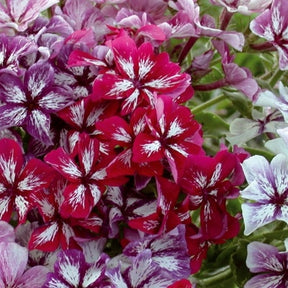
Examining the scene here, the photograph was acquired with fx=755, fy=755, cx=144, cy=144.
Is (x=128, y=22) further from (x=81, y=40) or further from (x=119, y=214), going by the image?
(x=119, y=214)

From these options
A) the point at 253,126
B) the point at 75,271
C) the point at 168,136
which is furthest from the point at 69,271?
the point at 253,126

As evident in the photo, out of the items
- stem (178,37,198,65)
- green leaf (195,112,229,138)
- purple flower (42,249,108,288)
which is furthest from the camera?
green leaf (195,112,229,138)

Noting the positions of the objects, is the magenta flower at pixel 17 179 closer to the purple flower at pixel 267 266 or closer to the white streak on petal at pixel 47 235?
the white streak on petal at pixel 47 235

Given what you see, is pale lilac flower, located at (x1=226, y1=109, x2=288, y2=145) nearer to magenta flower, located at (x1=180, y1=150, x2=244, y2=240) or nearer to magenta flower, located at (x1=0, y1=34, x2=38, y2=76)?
magenta flower, located at (x1=180, y1=150, x2=244, y2=240)

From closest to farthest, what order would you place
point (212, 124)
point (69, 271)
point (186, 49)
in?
1. point (69, 271)
2. point (186, 49)
3. point (212, 124)

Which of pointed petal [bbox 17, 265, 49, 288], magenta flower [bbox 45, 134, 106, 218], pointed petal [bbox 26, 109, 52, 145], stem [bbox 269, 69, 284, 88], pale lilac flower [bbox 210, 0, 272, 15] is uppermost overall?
pale lilac flower [bbox 210, 0, 272, 15]

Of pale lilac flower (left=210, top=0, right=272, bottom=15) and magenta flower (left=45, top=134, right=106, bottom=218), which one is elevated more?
pale lilac flower (left=210, top=0, right=272, bottom=15)

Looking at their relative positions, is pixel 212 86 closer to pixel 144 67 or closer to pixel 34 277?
pixel 144 67

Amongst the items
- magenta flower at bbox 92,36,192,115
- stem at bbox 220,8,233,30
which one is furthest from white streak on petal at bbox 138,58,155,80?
stem at bbox 220,8,233,30
